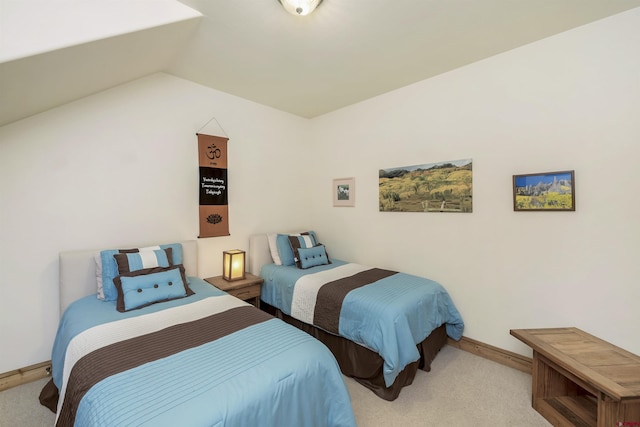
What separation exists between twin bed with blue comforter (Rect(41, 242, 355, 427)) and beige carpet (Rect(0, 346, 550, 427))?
23 cm

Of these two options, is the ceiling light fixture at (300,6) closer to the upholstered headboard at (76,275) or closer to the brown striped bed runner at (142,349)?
the brown striped bed runner at (142,349)

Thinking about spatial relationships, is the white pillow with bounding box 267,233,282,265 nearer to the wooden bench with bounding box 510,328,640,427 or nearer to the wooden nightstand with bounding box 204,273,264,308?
the wooden nightstand with bounding box 204,273,264,308

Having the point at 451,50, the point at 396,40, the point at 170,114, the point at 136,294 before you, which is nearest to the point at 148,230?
the point at 136,294

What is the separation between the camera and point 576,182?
6.75 ft

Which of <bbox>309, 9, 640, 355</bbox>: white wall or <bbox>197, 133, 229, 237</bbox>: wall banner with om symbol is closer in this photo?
<bbox>309, 9, 640, 355</bbox>: white wall

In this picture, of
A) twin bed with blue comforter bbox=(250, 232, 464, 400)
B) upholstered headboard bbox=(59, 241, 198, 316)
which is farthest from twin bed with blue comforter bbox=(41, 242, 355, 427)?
twin bed with blue comforter bbox=(250, 232, 464, 400)

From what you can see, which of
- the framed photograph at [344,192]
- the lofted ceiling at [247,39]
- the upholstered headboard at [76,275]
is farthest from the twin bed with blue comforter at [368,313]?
the lofted ceiling at [247,39]

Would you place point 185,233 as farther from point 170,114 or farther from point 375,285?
point 375,285

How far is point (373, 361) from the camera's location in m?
2.08

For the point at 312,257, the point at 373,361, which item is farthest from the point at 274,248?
the point at 373,361

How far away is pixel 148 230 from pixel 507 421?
130 inches

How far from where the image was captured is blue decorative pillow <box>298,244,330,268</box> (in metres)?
3.09

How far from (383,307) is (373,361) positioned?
0.44 metres

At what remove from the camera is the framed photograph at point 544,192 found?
207 centimetres
